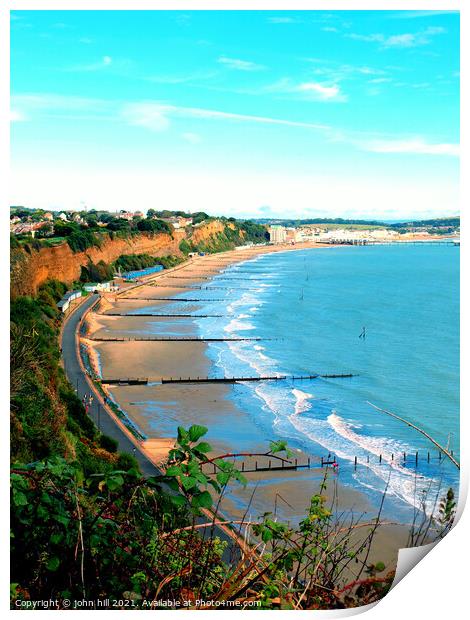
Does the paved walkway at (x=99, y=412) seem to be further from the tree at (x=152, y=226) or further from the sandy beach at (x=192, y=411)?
the tree at (x=152, y=226)

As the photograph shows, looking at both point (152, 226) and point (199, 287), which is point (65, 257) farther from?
point (152, 226)

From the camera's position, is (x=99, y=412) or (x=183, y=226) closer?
(x=99, y=412)

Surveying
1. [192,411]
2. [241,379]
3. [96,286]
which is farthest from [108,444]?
[96,286]

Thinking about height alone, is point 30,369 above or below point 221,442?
above

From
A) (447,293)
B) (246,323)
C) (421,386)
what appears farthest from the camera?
(447,293)

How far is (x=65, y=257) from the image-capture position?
30922mm

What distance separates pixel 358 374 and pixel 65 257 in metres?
17.2

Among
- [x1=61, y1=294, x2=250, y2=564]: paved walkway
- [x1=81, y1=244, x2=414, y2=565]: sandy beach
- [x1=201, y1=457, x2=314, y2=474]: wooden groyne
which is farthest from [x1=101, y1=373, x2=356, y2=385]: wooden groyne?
[x1=201, y1=457, x2=314, y2=474]: wooden groyne

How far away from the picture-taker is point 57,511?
95.7 inches

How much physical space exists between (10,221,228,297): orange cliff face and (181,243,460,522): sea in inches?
260

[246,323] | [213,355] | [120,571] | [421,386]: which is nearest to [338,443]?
[421,386]

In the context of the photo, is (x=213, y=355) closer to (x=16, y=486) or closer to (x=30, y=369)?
(x=30, y=369)

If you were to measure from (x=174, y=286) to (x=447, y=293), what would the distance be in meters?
18.6
